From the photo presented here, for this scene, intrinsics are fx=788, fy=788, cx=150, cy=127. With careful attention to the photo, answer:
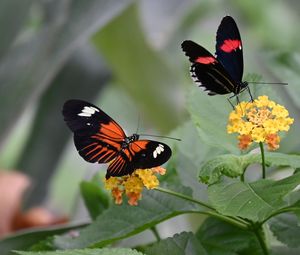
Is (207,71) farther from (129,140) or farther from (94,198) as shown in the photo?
(94,198)

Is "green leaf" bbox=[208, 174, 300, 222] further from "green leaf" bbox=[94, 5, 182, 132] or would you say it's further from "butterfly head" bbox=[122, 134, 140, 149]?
"green leaf" bbox=[94, 5, 182, 132]

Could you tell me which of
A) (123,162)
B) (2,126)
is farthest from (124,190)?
(2,126)

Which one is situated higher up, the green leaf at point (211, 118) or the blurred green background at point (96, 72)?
the blurred green background at point (96, 72)

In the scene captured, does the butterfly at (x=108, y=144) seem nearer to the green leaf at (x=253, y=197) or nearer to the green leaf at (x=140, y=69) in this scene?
the green leaf at (x=253, y=197)

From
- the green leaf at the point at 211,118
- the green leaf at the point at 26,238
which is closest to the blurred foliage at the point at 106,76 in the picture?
the green leaf at the point at 211,118

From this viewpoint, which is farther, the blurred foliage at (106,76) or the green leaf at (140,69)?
the green leaf at (140,69)

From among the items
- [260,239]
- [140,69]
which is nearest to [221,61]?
[260,239]
